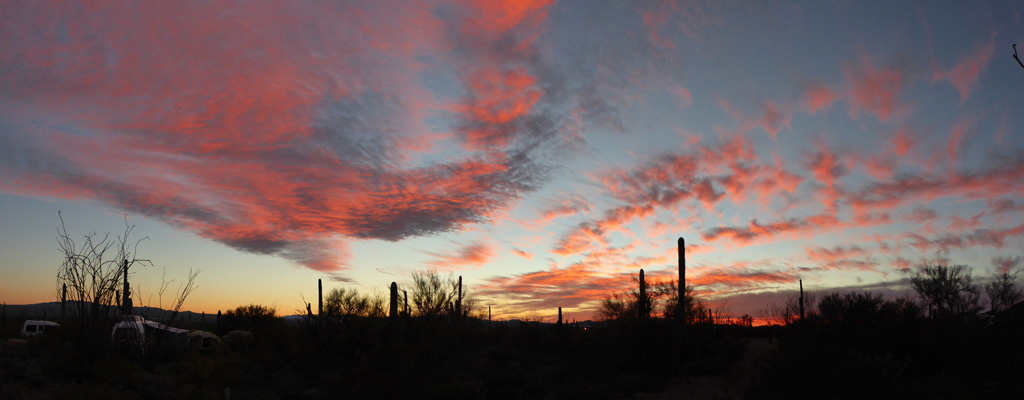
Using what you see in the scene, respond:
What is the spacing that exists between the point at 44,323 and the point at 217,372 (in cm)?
2052

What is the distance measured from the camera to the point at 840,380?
17.3 m

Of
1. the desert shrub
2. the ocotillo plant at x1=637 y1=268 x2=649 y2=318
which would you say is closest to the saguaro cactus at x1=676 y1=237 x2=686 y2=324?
the ocotillo plant at x1=637 y1=268 x2=649 y2=318

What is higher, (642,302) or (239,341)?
(642,302)

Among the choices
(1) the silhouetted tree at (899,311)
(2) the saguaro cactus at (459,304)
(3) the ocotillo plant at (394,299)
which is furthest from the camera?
(2) the saguaro cactus at (459,304)

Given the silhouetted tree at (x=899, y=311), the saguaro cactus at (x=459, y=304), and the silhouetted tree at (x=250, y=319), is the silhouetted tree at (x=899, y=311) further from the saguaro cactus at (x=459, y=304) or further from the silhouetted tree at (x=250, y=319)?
the silhouetted tree at (x=250, y=319)

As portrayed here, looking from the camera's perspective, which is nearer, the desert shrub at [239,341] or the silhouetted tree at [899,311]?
the silhouetted tree at [899,311]

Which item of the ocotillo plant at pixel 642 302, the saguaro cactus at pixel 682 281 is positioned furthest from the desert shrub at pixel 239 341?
the saguaro cactus at pixel 682 281

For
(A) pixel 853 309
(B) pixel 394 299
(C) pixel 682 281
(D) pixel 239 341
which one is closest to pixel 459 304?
(B) pixel 394 299

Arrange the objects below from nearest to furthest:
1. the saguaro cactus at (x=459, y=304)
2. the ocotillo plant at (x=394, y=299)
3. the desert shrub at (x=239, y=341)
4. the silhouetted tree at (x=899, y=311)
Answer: the silhouetted tree at (x=899, y=311)
the desert shrub at (x=239, y=341)
the ocotillo plant at (x=394, y=299)
the saguaro cactus at (x=459, y=304)

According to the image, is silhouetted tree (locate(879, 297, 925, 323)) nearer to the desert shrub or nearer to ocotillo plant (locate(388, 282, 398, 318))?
ocotillo plant (locate(388, 282, 398, 318))

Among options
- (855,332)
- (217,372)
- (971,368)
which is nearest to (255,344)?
(217,372)

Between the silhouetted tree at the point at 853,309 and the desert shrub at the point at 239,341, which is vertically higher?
the silhouetted tree at the point at 853,309

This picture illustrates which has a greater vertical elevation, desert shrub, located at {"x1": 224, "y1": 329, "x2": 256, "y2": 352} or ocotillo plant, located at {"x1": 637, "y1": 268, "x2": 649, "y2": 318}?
ocotillo plant, located at {"x1": 637, "y1": 268, "x2": 649, "y2": 318}

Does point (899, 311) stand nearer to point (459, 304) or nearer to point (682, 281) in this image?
point (682, 281)
